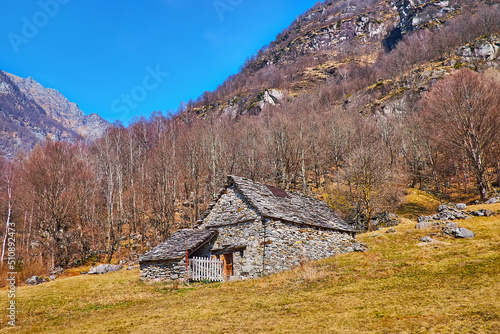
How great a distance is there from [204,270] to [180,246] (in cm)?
238

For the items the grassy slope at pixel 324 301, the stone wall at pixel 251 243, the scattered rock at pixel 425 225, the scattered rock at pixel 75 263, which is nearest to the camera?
the grassy slope at pixel 324 301

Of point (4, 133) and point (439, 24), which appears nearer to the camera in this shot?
point (439, 24)

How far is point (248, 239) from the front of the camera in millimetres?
18188

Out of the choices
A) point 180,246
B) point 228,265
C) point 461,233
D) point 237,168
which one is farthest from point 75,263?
point 461,233

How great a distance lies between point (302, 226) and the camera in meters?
19.9

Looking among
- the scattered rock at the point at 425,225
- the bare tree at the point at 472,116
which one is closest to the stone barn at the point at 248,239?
the scattered rock at the point at 425,225

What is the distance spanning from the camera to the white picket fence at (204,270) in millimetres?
18031

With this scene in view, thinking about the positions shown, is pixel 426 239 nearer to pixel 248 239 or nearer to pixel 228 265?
pixel 248 239

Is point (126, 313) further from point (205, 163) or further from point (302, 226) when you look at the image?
point (205, 163)

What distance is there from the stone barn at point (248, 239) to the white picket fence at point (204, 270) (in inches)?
13.3

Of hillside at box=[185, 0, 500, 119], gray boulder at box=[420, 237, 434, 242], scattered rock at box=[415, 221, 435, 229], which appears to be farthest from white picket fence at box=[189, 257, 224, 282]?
hillside at box=[185, 0, 500, 119]

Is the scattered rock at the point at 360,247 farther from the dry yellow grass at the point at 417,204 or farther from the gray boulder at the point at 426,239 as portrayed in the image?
the dry yellow grass at the point at 417,204

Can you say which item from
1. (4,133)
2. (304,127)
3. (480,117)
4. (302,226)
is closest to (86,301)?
(302,226)

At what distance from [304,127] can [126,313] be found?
3857cm
